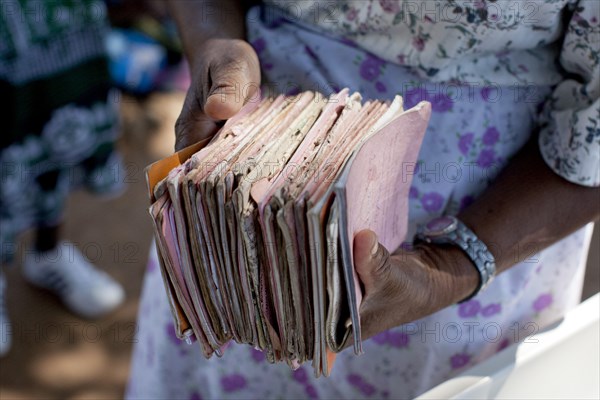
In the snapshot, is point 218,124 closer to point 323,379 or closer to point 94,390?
point 323,379

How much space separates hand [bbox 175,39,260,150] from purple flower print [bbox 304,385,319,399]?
42cm

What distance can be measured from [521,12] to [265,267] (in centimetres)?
41

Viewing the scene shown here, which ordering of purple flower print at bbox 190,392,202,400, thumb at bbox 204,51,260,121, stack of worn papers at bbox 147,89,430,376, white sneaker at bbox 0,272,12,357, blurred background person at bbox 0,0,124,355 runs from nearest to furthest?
1. stack of worn papers at bbox 147,89,430,376
2. thumb at bbox 204,51,260,121
3. purple flower print at bbox 190,392,202,400
4. blurred background person at bbox 0,0,124,355
5. white sneaker at bbox 0,272,12,357

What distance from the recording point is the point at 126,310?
2.27 m

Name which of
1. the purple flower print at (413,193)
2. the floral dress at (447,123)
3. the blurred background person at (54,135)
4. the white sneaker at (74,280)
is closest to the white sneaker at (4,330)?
the blurred background person at (54,135)

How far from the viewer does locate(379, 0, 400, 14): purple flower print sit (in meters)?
0.84

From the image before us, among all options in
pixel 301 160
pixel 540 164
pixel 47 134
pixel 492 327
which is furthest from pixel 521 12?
pixel 47 134

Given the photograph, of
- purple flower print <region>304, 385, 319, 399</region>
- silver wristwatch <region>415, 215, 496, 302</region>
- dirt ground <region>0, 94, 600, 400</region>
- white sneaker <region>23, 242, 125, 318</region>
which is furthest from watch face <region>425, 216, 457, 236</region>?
white sneaker <region>23, 242, 125, 318</region>

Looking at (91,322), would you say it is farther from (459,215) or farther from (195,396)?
(459,215)

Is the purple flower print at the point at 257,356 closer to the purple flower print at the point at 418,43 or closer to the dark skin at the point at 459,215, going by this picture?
the dark skin at the point at 459,215

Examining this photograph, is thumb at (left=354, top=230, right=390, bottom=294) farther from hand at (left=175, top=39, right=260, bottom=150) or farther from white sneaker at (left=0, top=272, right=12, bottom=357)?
white sneaker at (left=0, top=272, right=12, bottom=357)

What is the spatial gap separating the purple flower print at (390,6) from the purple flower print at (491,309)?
1.37ft

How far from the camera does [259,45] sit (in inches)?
38.5

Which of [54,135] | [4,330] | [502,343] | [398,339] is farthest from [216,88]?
[4,330]
